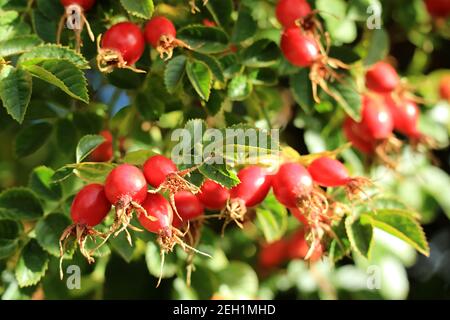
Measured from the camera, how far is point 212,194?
1648mm

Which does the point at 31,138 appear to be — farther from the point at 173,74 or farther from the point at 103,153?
the point at 173,74

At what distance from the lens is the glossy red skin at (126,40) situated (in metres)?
1.65

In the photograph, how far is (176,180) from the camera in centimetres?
152

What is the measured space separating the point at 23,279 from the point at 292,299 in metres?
1.04

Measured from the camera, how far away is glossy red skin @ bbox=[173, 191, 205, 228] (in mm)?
1645

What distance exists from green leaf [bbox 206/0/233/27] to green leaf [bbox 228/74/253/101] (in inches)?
6.0

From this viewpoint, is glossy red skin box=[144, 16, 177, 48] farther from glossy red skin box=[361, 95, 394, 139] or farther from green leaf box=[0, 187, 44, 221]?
glossy red skin box=[361, 95, 394, 139]

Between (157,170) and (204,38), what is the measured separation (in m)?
0.42

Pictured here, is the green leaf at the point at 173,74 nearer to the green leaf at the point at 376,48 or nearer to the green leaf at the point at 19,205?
the green leaf at the point at 19,205

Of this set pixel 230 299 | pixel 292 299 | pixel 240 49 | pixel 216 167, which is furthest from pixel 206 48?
pixel 292 299

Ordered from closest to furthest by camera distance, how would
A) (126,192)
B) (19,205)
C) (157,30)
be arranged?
(126,192) < (157,30) < (19,205)

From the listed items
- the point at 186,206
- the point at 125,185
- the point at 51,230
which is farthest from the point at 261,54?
the point at 51,230
